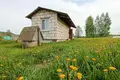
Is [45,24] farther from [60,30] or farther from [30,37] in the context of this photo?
[30,37]

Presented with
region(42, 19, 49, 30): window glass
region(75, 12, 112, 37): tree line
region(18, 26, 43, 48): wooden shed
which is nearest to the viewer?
region(18, 26, 43, 48): wooden shed

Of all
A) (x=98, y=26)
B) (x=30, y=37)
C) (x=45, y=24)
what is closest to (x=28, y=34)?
(x=30, y=37)

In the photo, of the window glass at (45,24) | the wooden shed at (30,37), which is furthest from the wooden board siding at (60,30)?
the wooden shed at (30,37)

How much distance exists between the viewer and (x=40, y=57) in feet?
15.5

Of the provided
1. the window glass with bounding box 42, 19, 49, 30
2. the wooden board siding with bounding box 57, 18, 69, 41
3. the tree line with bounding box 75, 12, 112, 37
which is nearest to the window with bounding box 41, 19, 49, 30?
the window glass with bounding box 42, 19, 49, 30

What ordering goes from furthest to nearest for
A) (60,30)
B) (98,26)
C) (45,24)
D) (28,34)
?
(98,26) < (60,30) < (45,24) < (28,34)

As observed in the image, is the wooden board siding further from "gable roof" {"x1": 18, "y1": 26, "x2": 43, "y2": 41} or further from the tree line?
the tree line

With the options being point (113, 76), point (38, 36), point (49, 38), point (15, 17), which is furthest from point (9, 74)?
point (15, 17)

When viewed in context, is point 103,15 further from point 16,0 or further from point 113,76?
point 113,76

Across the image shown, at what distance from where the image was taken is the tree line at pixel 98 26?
4709 cm

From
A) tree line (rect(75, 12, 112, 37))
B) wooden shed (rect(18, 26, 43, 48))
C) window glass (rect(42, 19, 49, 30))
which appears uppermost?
tree line (rect(75, 12, 112, 37))

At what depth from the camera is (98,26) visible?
173 feet

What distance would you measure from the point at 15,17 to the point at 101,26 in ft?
133

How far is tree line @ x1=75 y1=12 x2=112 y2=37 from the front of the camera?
47.1 meters
